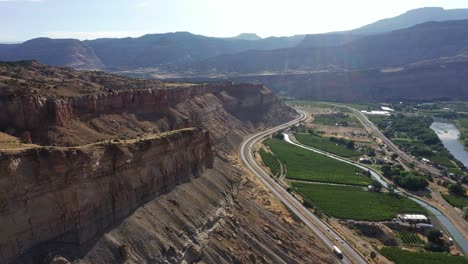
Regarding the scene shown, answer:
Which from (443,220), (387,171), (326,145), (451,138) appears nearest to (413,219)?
(443,220)

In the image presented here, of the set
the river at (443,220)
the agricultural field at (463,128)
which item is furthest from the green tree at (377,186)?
the agricultural field at (463,128)

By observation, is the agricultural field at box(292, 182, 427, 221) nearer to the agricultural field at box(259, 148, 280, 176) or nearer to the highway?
the highway

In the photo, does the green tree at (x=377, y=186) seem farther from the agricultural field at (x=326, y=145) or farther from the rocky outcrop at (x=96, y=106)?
the rocky outcrop at (x=96, y=106)

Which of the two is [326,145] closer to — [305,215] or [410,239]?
[305,215]

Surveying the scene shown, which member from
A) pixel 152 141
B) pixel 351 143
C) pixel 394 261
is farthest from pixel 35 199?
pixel 351 143

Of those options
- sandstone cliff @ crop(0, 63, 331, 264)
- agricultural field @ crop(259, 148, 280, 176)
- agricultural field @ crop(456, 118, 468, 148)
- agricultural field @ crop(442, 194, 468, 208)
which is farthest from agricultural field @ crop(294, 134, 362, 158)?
sandstone cliff @ crop(0, 63, 331, 264)

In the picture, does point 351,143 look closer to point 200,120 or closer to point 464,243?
point 200,120
